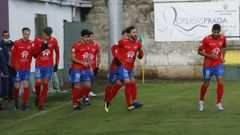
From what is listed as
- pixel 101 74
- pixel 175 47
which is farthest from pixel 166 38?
pixel 101 74

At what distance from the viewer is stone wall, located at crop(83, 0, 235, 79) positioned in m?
29.3

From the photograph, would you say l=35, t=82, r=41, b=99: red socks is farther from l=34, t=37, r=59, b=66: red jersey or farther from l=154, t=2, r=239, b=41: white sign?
l=154, t=2, r=239, b=41: white sign

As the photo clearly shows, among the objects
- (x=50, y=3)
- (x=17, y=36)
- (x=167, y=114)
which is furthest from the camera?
(x=50, y=3)

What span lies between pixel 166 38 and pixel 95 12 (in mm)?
3538

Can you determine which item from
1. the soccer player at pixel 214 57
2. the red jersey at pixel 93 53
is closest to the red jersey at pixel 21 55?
the red jersey at pixel 93 53

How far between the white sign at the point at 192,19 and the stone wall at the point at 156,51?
0.32 meters

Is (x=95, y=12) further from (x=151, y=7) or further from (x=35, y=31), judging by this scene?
(x=35, y=31)

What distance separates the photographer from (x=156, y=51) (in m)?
29.6

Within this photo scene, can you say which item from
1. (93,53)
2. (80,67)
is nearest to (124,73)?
(80,67)

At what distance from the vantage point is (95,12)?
99.3 feet

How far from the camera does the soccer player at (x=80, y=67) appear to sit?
1625 centimetres

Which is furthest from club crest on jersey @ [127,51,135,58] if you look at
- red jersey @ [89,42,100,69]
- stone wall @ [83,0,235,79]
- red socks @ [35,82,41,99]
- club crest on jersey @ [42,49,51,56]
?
stone wall @ [83,0,235,79]

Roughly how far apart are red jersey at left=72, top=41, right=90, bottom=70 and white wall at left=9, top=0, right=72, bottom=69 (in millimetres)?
5132

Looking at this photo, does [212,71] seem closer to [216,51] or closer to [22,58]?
[216,51]
